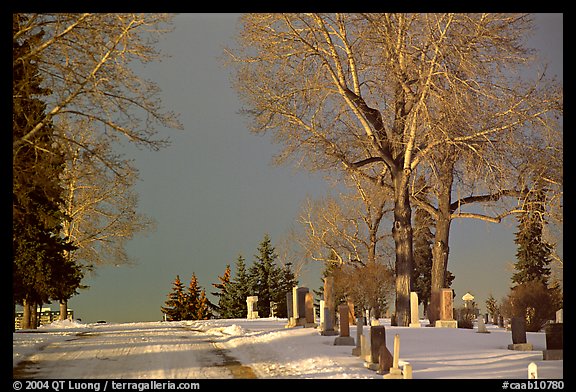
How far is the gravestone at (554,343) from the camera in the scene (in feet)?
53.6

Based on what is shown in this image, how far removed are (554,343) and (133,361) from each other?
8762 millimetres

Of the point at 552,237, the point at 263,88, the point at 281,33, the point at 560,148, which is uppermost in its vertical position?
the point at 281,33

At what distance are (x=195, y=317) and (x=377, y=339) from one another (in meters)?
52.0

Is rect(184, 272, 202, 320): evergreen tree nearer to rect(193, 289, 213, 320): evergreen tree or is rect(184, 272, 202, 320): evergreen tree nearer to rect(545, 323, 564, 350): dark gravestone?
rect(193, 289, 213, 320): evergreen tree

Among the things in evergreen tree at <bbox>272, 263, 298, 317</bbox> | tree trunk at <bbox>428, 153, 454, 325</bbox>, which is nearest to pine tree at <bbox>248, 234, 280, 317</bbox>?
evergreen tree at <bbox>272, 263, 298, 317</bbox>

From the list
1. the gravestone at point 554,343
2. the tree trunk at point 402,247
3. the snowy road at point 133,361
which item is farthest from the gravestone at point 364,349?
the tree trunk at point 402,247

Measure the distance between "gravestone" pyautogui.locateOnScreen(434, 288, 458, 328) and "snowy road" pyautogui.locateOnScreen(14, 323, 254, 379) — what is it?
840 centimetres

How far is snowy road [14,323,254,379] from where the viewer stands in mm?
14273

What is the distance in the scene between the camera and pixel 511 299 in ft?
114

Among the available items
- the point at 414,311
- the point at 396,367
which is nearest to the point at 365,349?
the point at 396,367

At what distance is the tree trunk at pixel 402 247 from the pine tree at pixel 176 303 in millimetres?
39015
